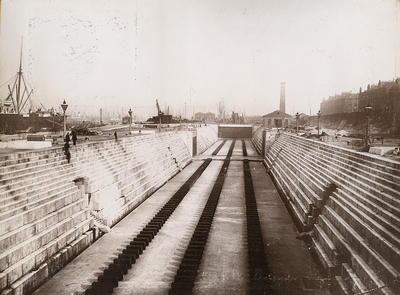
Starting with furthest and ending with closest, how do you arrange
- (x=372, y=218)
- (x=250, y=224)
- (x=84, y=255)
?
(x=250, y=224), (x=84, y=255), (x=372, y=218)

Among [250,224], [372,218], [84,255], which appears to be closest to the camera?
[372,218]

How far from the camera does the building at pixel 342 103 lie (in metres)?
118

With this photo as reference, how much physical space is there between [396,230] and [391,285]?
175 centimetres

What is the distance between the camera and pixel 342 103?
408 ft

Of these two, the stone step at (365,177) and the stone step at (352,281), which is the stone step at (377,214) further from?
the stone step at (352,281)

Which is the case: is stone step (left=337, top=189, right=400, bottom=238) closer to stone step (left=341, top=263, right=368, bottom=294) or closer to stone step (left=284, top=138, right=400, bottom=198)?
stone step (left=284, top=138, right=400, bottom=198)

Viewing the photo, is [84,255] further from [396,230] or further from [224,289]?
[396,230]

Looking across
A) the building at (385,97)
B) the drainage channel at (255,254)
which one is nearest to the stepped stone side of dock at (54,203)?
the drainage channel at (255,254)

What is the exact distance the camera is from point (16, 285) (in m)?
9.59

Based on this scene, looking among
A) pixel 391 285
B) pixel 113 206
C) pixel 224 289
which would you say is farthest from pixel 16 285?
pixel 391 285

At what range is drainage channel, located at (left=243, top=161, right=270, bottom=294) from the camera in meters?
10.8

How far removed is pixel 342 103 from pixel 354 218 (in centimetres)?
12353

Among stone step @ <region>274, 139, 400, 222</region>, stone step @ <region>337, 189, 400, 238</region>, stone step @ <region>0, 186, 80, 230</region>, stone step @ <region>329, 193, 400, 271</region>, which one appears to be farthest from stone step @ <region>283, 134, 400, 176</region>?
stone step @ <region>0, 186, 80, 230</region>

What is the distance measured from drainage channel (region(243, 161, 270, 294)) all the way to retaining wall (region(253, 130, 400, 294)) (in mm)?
2062
